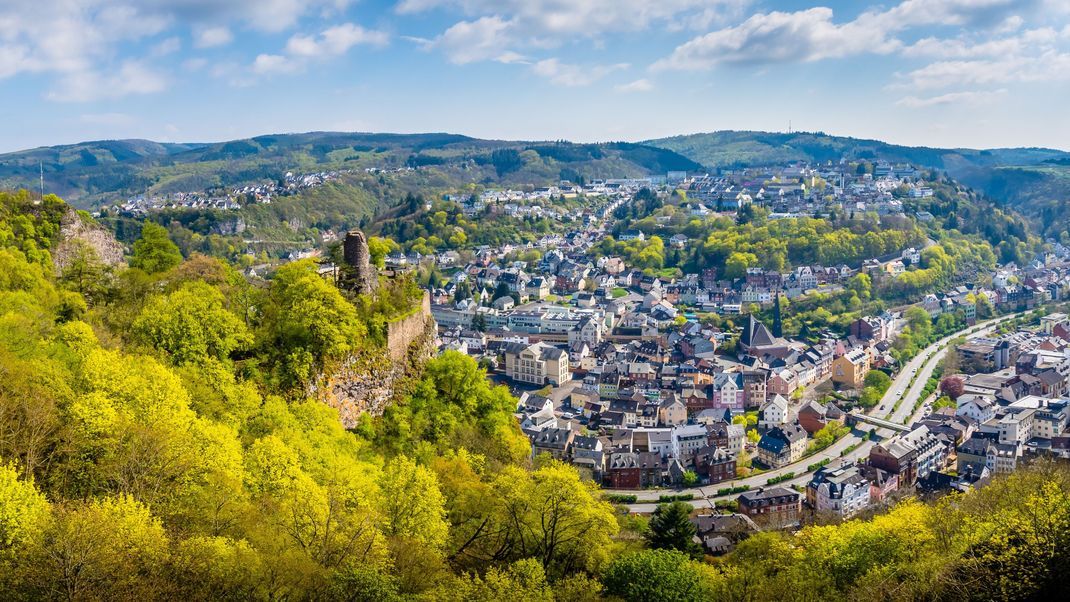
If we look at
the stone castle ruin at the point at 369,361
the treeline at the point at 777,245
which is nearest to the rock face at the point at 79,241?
the stone castle ruin at the point at 369,361

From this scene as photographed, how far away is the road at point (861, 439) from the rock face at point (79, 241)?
20300 mm

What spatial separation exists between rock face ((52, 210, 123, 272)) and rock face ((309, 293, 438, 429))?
1292 cm

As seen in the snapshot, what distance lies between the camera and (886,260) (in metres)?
72.1

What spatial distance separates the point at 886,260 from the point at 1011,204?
5585cm

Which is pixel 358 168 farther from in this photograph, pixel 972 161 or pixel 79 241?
pixel 79 241

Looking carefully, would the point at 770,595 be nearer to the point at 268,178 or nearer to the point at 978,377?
the point at 978,377

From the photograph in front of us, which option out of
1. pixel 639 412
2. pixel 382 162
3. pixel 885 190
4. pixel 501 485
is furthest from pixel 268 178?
pixel 501 485

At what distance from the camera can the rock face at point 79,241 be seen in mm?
27688

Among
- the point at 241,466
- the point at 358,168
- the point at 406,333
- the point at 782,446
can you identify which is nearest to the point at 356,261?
the point at 406,333

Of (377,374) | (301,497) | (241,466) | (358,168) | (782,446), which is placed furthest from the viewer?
(358,168)

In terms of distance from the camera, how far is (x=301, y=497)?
1245 cm

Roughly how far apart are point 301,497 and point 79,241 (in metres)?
20.6

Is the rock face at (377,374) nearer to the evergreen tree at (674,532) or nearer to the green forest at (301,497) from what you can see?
the green forest at (301,497)

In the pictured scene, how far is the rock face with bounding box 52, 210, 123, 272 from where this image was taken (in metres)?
27.7
